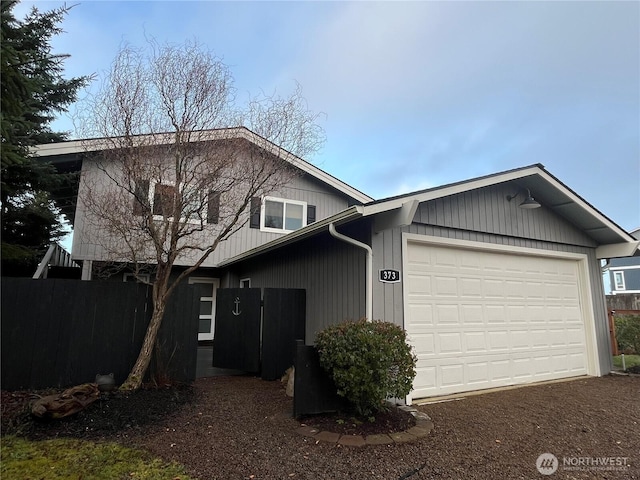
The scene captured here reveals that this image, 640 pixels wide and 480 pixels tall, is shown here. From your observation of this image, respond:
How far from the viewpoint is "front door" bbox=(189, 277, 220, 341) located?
12.5m

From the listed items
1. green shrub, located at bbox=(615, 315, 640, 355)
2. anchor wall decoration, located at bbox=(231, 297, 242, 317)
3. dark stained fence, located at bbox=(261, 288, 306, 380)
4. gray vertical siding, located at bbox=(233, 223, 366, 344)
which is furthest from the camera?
green shrub, located at bbox=(615, 315, 640, 355)

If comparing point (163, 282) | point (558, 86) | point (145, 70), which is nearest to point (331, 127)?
point (145, 70)

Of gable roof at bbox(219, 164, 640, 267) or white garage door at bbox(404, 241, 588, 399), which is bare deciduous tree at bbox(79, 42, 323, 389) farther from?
white garage door at bbox(404, 241, 588, 399)

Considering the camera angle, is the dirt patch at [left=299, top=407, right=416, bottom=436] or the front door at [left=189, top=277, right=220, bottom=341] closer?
the dirt patch at [left=299, top=407, right=416, bottom=436]

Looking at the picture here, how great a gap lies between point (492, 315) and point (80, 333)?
21.8 feet

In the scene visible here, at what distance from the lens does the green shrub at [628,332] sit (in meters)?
9.00

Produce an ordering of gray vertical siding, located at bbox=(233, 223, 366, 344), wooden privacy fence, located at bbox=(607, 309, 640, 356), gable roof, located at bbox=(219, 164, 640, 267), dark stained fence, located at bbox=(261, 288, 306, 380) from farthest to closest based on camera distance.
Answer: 1. wooden privacy fence, located at bbox=(607, 309, 640, 356)
2. dark stained fence, located at bbox=(261, 288, 306, 380)
3. gray vertical siding, located at bbox=(233, 223, 366, 344)
4. gable roof, located at bbox=(219, 164, 640, 267)

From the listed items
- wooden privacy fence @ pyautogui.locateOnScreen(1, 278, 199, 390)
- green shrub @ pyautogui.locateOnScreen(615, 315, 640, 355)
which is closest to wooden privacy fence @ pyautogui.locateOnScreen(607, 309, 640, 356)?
green shrub @ pyautogui.locateOnScreen(615, 315, 640, 355)

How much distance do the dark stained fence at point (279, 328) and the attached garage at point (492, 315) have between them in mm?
2412

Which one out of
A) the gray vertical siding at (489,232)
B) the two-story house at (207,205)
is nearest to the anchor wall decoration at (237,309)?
the two-story house at (207,205)

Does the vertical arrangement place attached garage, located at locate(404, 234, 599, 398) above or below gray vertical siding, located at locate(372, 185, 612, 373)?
below

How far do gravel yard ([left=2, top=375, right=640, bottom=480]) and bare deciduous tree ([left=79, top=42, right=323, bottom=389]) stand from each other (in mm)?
1091

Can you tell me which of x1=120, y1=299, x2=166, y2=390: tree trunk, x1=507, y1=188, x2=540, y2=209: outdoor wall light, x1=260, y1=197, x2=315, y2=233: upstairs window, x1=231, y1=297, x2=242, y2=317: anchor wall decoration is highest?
x1=260, y1=197, x2=315, y2=233: upstairs window

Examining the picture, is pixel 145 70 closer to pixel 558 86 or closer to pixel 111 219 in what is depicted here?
pixel 111 219
